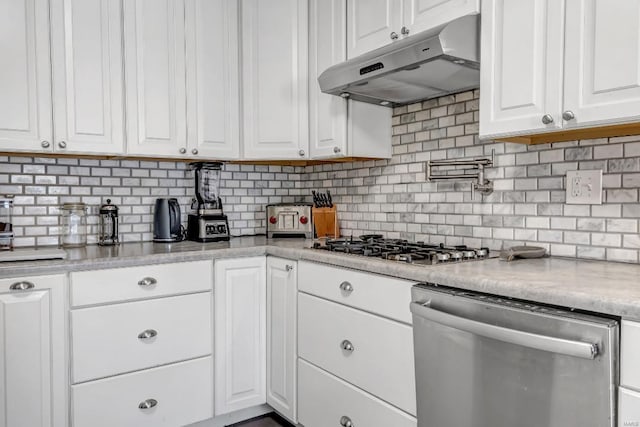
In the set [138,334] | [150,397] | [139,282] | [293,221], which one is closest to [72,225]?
[139,282]

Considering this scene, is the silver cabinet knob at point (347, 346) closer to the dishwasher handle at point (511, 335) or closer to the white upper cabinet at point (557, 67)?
the dishwasher handle at point (511, 335)

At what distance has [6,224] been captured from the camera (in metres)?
2.24

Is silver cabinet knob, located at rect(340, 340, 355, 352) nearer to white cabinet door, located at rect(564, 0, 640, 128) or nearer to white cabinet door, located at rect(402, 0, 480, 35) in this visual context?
white cabinet door, located at rect(564, 0, 640, 128)

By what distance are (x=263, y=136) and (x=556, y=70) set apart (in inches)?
62.7

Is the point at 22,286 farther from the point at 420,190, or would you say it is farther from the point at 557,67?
the point at 557,67

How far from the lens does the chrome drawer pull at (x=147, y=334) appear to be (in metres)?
2.08

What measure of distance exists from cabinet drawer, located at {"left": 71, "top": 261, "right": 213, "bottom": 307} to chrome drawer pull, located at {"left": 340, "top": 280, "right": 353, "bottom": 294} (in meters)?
0.71

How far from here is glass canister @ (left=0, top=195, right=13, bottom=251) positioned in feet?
7.25

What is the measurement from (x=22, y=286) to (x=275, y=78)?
1.61m

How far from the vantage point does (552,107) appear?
151cm

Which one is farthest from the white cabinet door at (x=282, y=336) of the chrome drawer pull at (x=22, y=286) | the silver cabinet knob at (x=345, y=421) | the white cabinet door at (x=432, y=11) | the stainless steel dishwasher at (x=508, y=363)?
the white cabinet door at (x=432, y=11)

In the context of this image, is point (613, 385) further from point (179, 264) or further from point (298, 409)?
point (179, 264)

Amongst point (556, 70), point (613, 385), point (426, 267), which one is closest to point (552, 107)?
point (556, 70)

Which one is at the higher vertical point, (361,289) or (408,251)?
(408,251)
